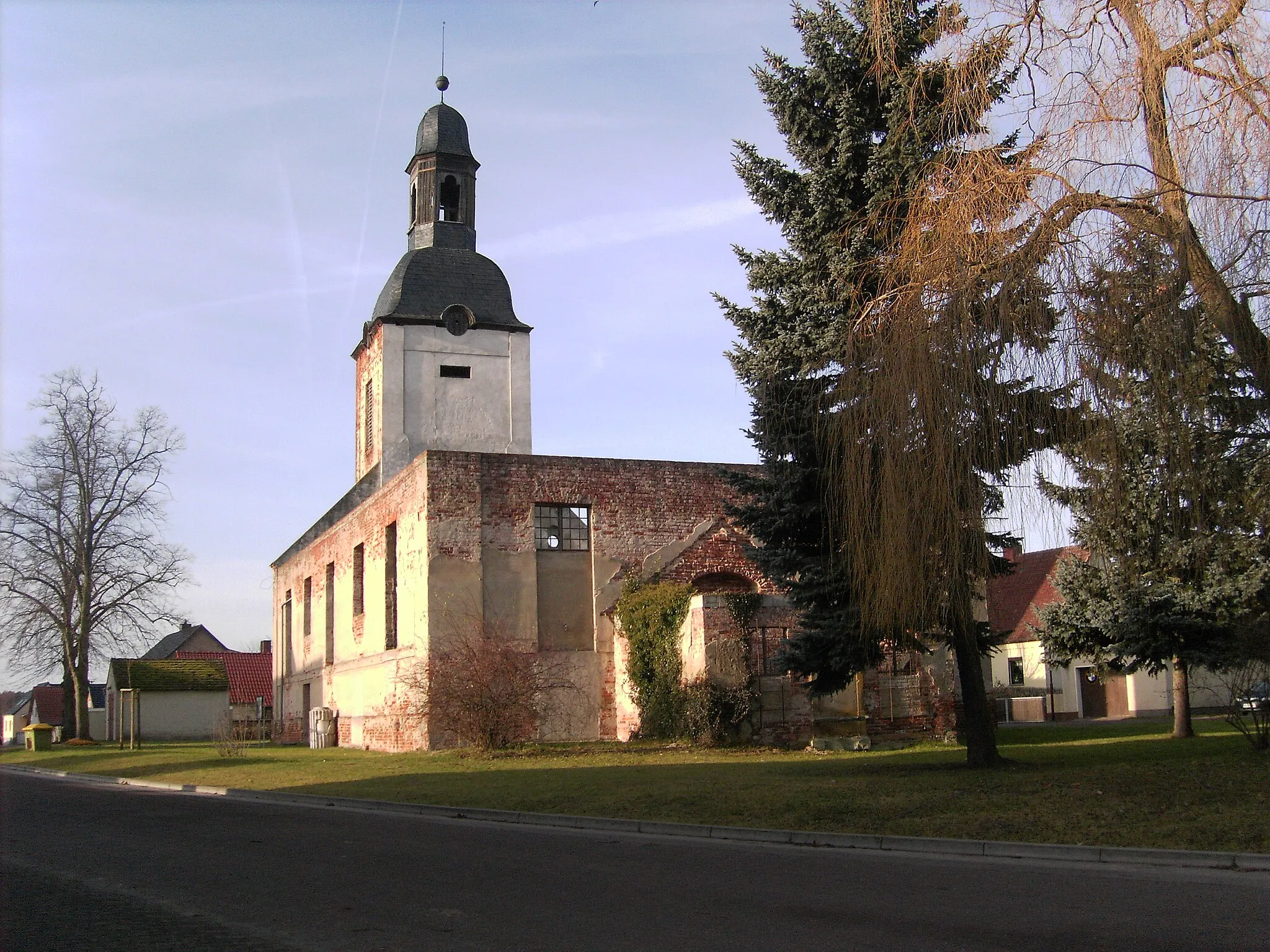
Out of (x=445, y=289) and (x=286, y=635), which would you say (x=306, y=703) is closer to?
(x=286, y=635)

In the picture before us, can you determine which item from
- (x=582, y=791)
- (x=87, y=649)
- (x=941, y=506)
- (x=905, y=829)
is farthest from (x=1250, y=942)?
(x=87, y=649)

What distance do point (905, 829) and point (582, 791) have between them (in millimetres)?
5120

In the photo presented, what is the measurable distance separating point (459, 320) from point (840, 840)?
34389 mm

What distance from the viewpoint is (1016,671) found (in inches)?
1618

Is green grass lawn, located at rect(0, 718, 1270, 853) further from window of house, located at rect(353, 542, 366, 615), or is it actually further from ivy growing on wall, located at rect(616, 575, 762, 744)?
window of house, located at rect(353, 542, 366, 615)

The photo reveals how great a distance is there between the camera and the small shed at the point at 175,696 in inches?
1871

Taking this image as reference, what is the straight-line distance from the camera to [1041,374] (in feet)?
32.9

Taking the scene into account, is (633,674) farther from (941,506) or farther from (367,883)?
(367,883)

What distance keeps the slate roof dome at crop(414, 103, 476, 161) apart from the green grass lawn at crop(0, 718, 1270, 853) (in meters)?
26.0

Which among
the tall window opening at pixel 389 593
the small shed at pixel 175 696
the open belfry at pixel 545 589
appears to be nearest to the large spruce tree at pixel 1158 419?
the open belfry at pixel 545 589

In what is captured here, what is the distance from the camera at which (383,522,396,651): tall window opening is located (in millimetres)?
28891

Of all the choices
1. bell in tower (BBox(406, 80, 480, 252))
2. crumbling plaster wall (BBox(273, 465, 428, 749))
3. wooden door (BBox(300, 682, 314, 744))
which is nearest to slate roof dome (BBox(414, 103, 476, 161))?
bell in tower (BBox(406, 80, 480, 252))

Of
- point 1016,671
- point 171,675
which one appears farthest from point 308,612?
point 1016,671

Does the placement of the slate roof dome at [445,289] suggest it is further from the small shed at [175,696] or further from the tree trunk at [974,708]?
the tree trunk at [974,708]
